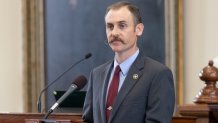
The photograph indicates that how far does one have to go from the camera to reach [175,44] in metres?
4.86

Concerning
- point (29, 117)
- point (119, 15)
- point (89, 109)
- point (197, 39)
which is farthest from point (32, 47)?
point (119, 15)

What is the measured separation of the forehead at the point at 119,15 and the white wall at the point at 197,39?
2243mm

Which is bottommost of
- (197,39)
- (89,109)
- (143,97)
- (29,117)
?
(29,117)

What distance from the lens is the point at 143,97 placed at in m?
2.56

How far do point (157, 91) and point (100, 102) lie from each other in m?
0.33

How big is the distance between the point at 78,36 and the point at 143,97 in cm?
282

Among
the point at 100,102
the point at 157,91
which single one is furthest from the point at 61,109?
the point at 157,91

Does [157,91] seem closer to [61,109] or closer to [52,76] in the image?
[61,109]

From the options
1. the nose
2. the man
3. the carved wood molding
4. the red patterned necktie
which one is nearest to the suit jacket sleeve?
the man
